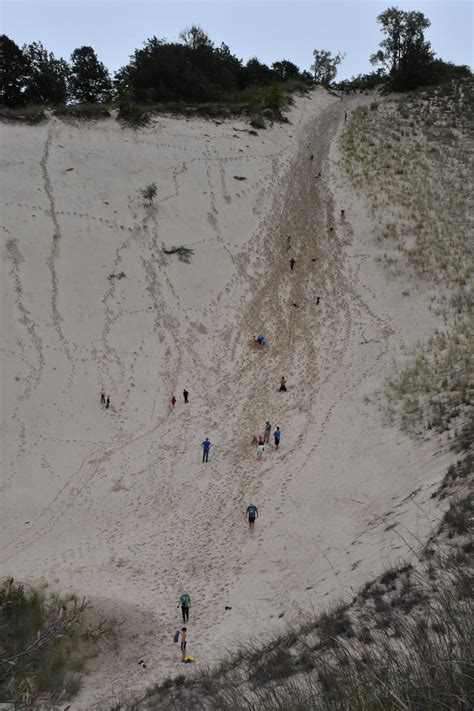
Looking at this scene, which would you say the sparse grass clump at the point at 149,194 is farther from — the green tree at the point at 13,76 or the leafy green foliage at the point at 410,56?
the leafy green foliage at the point at 410,56

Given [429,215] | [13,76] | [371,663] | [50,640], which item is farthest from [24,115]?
[371,663]

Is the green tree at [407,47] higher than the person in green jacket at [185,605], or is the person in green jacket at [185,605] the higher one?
the green tree at [407,47]

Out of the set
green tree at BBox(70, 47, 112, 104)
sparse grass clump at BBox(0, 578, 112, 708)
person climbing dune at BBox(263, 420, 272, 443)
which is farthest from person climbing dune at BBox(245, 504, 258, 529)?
green tree at BBox(70, 47, 112, 104)

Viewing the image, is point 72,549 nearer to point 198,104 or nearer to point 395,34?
point 198,104

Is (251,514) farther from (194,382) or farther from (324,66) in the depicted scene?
(324,66)

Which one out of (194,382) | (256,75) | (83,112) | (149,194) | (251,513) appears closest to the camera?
(251,513)

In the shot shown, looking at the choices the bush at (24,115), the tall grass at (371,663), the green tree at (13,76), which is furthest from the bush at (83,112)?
the tall grass at (371,663)

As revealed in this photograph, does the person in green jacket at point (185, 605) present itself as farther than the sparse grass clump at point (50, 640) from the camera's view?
Yes
